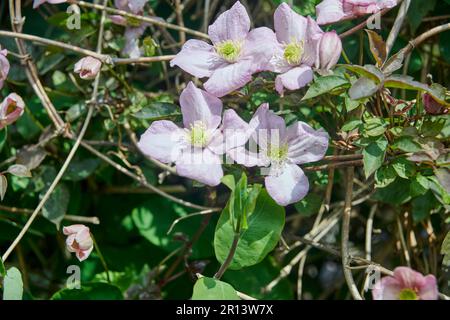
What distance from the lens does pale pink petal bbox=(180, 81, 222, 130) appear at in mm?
938

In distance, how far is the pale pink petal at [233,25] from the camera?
3.20 feet

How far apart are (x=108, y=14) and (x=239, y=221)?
1.67 ft

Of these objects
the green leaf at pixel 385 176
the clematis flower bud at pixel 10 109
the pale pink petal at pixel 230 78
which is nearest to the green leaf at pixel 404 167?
the green leaf at pixel 385 176

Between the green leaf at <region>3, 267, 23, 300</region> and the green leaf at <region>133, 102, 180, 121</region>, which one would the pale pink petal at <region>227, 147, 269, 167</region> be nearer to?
the green leaf at <region>133, 102, 180, 121</region>

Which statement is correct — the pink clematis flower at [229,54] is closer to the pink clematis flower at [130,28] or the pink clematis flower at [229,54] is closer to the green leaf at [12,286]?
the pink clematis flower at [130,28]

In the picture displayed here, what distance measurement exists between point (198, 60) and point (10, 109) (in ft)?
0.92

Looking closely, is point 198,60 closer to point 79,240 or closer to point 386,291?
point 79,240

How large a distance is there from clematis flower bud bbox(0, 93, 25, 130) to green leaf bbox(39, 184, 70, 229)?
18 cm

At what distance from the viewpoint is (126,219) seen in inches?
53.0

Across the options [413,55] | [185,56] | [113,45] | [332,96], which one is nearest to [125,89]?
[113,45]

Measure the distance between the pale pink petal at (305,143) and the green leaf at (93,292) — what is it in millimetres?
394

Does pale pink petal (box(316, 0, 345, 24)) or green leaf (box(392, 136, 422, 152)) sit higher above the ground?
pale pink petal (box(316, 0, 345, 24))

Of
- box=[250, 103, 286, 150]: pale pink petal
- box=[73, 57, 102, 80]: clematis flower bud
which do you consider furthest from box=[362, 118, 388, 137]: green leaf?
box=[73, 57, 102, 80]: clematis flower bud
